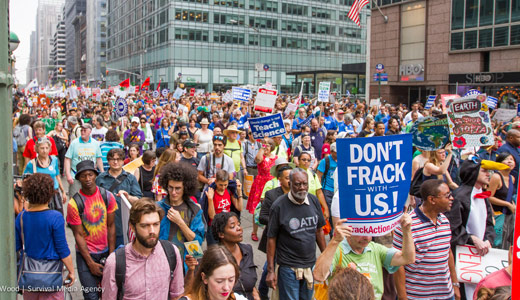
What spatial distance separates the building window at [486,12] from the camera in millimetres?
35156

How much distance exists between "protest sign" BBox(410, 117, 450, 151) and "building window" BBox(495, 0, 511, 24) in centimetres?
3144

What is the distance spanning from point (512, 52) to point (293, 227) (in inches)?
1377

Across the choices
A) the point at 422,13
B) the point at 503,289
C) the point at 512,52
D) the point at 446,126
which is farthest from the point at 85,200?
the point at 422,13

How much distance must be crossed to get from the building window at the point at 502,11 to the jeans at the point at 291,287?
117ft

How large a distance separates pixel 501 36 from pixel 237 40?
51.5 m

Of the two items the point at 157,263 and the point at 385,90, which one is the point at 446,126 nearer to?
the point at 157,263

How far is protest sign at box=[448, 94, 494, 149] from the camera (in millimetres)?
7848

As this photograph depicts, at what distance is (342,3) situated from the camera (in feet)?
290

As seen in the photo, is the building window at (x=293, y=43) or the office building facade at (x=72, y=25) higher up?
the office building facade at (x=72, y=25)

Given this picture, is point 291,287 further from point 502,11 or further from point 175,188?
point 502,11

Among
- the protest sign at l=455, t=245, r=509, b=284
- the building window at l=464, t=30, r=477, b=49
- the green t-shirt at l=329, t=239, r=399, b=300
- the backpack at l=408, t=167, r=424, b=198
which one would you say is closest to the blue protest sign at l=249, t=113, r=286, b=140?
the backpack at l=408, t=167, r=424, b=198

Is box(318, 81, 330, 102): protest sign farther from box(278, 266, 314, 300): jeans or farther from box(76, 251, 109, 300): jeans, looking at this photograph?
box(76, 251, 109, 300): jeans

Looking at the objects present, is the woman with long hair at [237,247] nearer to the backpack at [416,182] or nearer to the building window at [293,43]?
the backpack at [416,182]

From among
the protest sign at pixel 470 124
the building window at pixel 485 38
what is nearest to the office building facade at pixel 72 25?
the building window at pixel 485 38
